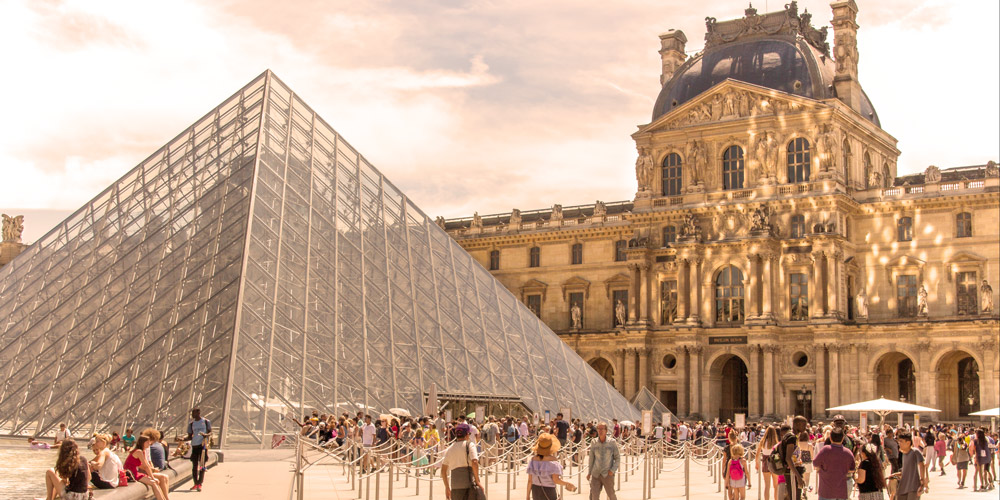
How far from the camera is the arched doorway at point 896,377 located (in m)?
52.6

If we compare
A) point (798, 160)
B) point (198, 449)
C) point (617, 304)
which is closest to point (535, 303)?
point (617, 304)

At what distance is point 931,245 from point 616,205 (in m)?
17.9

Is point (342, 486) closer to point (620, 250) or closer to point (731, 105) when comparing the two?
point (731, 105)

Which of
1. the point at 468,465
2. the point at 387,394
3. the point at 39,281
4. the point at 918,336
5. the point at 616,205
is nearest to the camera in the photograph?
the point at 468,465

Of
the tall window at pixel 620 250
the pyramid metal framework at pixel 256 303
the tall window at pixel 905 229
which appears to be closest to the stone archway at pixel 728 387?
the tall window at pixel 620 250

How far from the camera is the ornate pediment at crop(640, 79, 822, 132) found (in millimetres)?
53375

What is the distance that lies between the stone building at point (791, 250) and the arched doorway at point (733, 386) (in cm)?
10

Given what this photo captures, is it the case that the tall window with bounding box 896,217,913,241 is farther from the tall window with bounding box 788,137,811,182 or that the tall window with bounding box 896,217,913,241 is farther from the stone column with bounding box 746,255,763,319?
the stone column with bounding box 746,255,763,319

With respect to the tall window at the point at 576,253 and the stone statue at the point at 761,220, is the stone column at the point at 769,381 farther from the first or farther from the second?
the tall window at the point at 576,253

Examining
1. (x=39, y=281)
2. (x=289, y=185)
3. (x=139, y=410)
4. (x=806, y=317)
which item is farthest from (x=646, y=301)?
(x=139, y=410)

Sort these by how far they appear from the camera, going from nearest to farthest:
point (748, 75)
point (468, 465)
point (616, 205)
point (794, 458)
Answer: point (468, 465), point (794, 458), point (748, 75), point (616, 205)

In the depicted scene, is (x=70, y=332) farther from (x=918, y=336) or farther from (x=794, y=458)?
(x=918, y=336)

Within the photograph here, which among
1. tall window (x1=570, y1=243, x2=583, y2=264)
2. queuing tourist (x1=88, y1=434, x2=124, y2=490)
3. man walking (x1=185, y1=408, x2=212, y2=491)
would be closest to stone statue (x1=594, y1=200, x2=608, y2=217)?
tall window (x1=570, y1=243, x2=583, y2=264)

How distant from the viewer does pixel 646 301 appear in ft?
187
